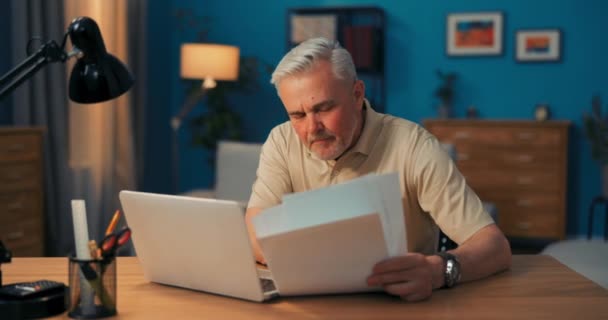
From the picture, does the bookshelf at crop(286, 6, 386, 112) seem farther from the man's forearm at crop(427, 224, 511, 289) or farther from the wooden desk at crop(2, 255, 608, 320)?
the wooden desk at crop(2, 255, 608, 320)

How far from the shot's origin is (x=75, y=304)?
1285 mm

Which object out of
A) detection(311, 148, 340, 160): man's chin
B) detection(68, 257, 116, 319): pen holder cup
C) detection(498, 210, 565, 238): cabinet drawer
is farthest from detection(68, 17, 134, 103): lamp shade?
detection(498, 210, 565, 238): cabinet drawer

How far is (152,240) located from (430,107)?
5.11m

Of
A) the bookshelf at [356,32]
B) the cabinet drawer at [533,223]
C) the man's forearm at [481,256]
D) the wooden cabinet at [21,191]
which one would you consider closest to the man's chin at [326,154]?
the man's forearm at [481,256]

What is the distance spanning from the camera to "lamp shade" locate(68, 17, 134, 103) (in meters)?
1.41

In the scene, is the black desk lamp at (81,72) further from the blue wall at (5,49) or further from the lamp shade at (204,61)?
the lamp shade at (204,61)

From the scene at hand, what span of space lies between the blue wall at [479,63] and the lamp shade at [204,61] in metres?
0.85

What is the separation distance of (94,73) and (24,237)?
2986 mm

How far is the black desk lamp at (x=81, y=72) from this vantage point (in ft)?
4.34

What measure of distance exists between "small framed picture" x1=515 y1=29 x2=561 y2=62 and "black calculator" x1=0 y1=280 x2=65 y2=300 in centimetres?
534

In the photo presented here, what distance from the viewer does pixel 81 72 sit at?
1.43 metres

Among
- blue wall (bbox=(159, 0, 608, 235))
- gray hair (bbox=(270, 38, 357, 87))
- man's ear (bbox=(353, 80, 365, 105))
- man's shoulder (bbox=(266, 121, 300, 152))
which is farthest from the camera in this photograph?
blue wall (bbox=(159, 0, 608, 235))

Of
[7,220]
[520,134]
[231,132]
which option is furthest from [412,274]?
[231,132]

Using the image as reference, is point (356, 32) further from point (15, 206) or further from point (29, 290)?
point (29, 290)
